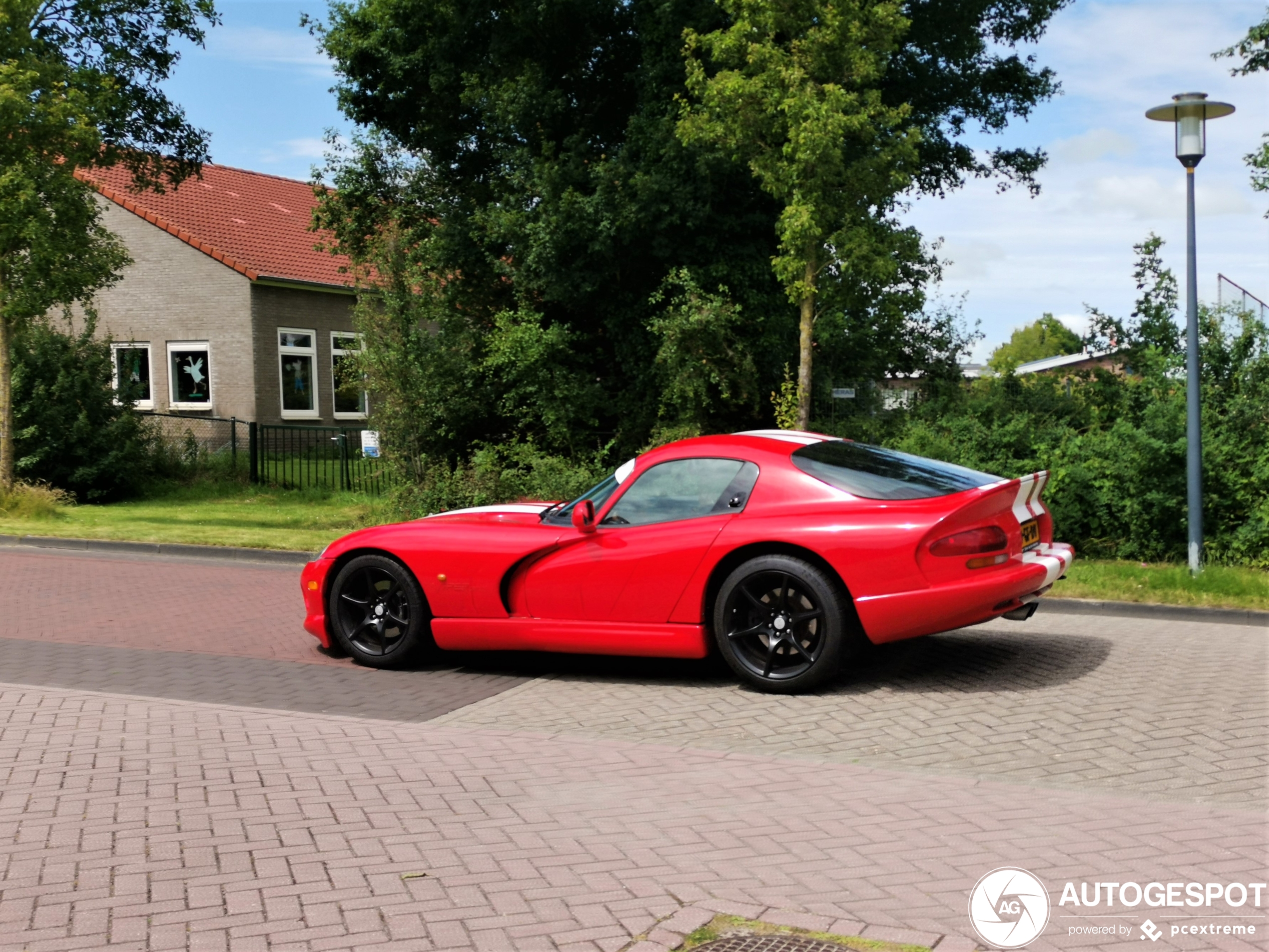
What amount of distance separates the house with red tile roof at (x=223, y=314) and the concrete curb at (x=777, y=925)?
83.6 ft

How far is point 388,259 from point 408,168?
3328 millimetres

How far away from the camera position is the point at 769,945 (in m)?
3.62

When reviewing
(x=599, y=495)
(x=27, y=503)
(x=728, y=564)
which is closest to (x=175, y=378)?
(x=27, y=503)

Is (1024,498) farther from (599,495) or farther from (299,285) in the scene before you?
(299,285)

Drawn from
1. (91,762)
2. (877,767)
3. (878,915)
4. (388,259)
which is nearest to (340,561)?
(91,762)

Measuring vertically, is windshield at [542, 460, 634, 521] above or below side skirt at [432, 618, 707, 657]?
above

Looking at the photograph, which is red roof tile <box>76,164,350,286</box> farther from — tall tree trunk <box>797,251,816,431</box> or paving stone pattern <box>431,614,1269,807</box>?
paving stone pattern <box>431,614,1269,807</box>

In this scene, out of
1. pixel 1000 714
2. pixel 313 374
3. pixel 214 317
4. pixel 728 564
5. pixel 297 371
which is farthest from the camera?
pixel 313 374

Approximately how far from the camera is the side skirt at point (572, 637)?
23.5 feet

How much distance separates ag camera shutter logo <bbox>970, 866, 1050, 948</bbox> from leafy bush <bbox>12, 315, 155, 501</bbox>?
764 inches

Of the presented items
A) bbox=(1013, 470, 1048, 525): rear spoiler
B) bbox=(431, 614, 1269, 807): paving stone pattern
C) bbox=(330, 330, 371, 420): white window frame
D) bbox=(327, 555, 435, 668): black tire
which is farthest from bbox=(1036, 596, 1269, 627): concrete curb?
bbox=(330, 330, 371, 420): white window frame

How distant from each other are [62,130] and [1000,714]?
15735 mm

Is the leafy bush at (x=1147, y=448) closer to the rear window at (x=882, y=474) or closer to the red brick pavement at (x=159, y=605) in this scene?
the rear window at (x=882, y=474)

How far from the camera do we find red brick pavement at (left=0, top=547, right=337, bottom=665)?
896 centimetres
